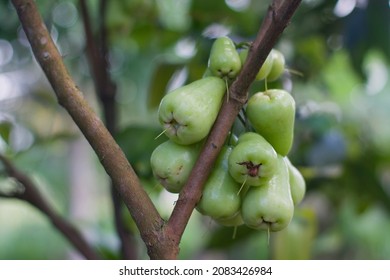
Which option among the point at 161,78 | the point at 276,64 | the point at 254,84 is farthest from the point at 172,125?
the point at 161,78

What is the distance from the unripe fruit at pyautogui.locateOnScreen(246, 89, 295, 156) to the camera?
488 millimetres

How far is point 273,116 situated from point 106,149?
0.15 metres

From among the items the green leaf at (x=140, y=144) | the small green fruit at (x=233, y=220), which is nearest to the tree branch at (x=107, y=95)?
the green leaf at (x=140, y=144)

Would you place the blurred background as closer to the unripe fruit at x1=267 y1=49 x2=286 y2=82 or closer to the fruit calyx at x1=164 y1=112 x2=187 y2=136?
the unripe fruit at x1=267 y1=49 x2=286 y2=82

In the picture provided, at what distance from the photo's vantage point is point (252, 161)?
44cm

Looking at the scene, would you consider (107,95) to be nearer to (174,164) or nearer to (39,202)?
(39,202)

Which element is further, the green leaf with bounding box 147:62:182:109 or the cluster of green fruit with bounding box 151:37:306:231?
the green leaf with bounding box 147:62:182:109

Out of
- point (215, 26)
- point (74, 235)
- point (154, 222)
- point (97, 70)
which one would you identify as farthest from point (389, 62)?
point (154, 222)

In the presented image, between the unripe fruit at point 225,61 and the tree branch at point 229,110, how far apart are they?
0.03m

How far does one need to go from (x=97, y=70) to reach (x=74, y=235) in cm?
26

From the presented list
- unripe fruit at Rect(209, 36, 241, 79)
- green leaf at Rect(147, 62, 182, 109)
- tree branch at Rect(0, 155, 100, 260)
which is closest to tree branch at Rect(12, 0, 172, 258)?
unripe fruit at Rect(209, 36, 241, 79)

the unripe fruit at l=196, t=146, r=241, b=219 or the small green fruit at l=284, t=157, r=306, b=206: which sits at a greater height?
the unripe fruit at l=196, t=146, r=241, b=219

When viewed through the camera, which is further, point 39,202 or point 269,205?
point 39,202

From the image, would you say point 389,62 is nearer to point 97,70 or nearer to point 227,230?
point 227,230
